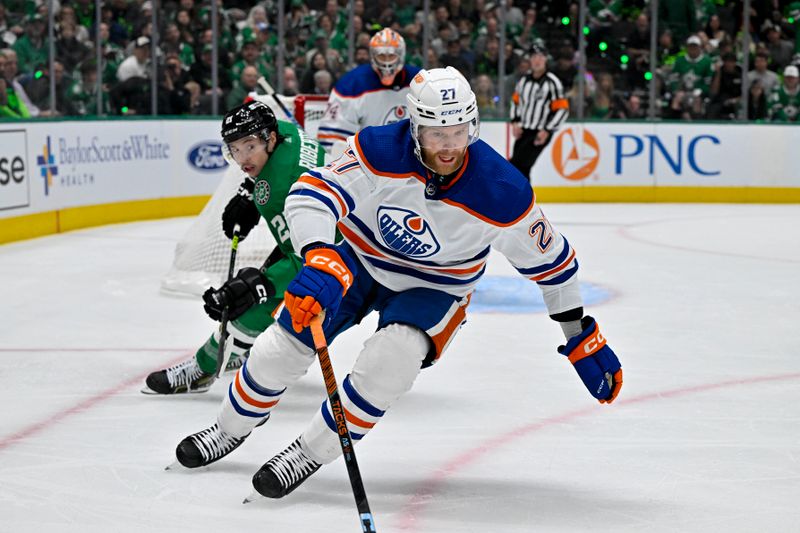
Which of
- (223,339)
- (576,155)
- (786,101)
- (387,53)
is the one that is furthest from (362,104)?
(786,101)

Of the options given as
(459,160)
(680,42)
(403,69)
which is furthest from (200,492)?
(680,42)

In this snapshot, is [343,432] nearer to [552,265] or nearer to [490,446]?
[552,265]

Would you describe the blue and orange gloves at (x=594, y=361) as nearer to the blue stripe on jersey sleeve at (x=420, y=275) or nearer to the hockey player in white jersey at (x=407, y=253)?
A: the hockey player in white jersey at (x=407, y=253)

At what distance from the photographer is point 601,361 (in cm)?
283

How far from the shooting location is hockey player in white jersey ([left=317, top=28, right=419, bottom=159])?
5.83 metres

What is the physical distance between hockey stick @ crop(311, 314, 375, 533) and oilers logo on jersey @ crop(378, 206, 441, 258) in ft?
1.13

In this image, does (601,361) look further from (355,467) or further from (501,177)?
(355,467)

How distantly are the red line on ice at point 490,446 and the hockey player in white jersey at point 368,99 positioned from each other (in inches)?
94.4

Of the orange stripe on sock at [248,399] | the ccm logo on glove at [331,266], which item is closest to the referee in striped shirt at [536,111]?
the orange stripe on sock at [248,399]

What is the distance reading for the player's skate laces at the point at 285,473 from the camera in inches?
108

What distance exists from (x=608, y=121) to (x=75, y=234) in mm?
5049

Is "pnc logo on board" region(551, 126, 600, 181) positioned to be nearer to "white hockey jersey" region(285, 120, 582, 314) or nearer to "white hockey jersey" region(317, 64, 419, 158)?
"white hockey jersey" region(317, 64, 419, 158)

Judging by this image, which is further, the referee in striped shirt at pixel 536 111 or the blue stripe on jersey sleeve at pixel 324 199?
the referee in striped shirt at pixel 536 111

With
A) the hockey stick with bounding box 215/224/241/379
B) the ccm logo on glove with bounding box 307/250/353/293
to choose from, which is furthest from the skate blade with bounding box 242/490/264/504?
the hockey stick with bounding box 215/224/241/379
